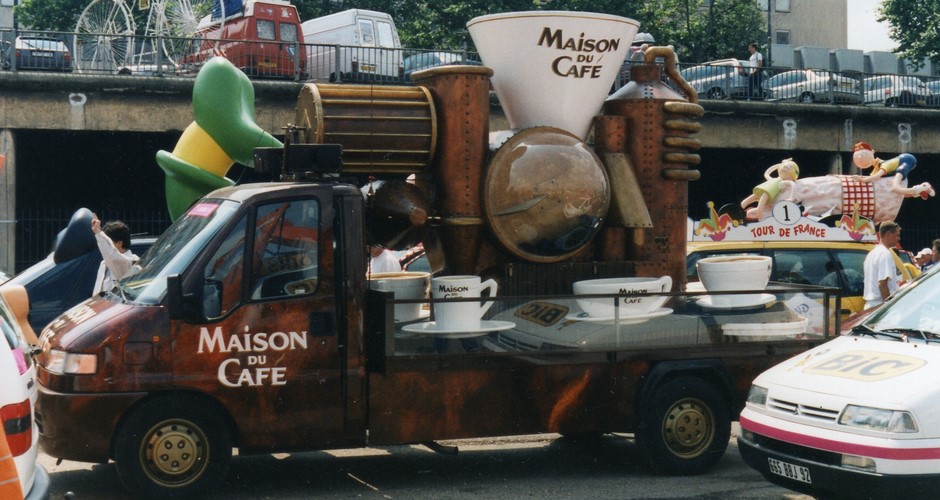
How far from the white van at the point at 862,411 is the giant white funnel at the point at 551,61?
2.91 meters

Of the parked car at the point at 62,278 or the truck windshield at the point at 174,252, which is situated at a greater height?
the truck windshield at the point at 174,252

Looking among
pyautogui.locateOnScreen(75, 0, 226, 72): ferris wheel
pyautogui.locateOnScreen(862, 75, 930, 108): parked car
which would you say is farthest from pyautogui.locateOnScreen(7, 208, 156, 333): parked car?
pyautogui.locateOnScreen(862, 75, 930, 108): parked car

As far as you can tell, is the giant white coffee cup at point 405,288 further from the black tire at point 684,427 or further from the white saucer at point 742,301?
the white saucer at point 742,301

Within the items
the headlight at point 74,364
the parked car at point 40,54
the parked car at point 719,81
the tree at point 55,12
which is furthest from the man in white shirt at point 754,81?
the tree at point 55,12

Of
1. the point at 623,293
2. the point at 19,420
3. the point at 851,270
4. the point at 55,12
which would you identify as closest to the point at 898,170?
the point at 851,270

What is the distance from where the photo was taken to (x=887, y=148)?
30266 mm

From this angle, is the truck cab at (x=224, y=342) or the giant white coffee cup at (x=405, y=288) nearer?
the truck cab at (x=224, y=342)

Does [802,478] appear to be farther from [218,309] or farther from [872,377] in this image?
[218,309]

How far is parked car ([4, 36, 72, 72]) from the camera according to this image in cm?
2225

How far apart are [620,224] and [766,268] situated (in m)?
1.17

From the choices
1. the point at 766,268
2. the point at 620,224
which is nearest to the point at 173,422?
the point at 620,224

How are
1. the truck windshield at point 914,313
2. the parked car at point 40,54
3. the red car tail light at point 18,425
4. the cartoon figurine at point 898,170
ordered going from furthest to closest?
the parked car at point 40,54
the cartoon figurine at point 898,170
the truck windshield at point 914,313
the red car tail light at point 18,425

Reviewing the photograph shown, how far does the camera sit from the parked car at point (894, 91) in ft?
98.9

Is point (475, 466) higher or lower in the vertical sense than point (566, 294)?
lower
